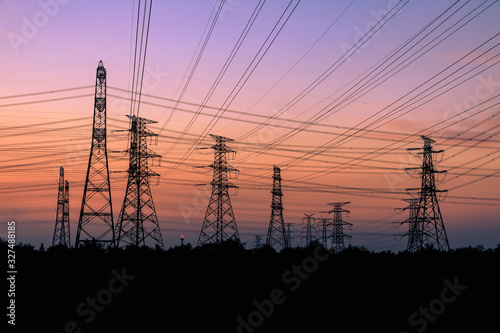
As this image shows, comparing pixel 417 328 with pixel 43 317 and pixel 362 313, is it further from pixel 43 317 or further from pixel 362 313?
pixel 43 317

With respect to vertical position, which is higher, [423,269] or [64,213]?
[64,213]

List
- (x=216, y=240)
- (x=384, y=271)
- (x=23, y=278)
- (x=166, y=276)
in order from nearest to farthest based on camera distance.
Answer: (x=23, y=278), (x=166, y=276), (x=384, y=271), (x=216, y=240)

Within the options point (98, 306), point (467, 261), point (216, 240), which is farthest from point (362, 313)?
point (216, 240)

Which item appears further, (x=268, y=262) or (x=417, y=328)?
(x=268, y=262)

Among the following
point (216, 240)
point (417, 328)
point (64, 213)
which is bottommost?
point (417, 328)

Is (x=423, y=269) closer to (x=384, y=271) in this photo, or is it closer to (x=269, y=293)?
(x=384, y=271)

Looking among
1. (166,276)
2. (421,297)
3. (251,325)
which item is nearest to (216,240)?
(166,276)

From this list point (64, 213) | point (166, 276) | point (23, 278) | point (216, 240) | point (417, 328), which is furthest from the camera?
point (64, 213)
